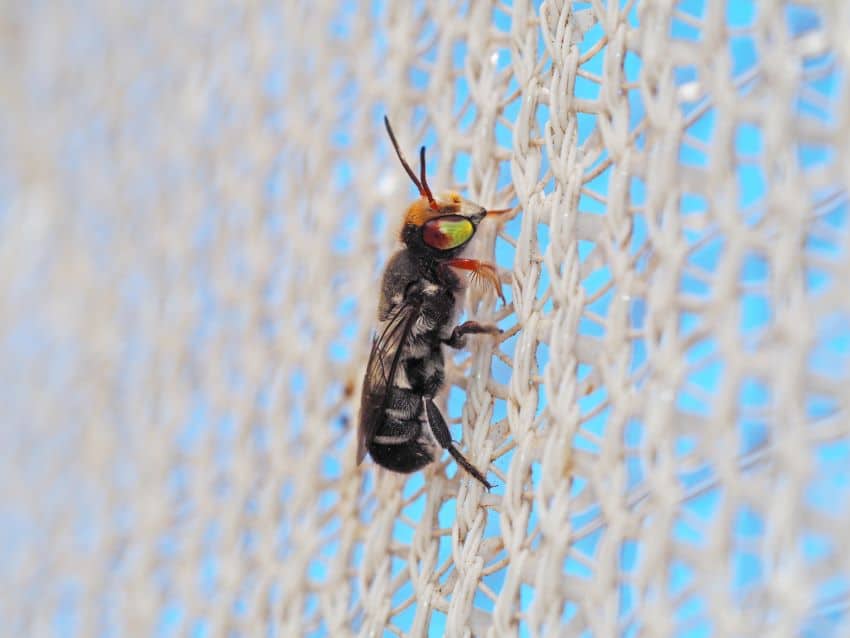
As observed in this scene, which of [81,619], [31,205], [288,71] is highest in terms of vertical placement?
[288,71]

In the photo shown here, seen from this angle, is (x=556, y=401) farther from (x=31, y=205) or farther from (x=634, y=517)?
(x=31, y=205)

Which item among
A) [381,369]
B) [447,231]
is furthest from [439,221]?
[381,369]

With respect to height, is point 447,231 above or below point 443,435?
above

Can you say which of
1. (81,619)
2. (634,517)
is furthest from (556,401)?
(81,619)

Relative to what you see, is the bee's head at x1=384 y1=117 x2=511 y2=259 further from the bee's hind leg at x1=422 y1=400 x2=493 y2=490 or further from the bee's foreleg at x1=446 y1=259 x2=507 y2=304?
the bee's hind leg at x1=422 y1=400 x2=493 y2=490

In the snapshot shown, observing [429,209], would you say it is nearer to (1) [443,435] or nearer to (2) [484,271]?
(2) [484,271]
